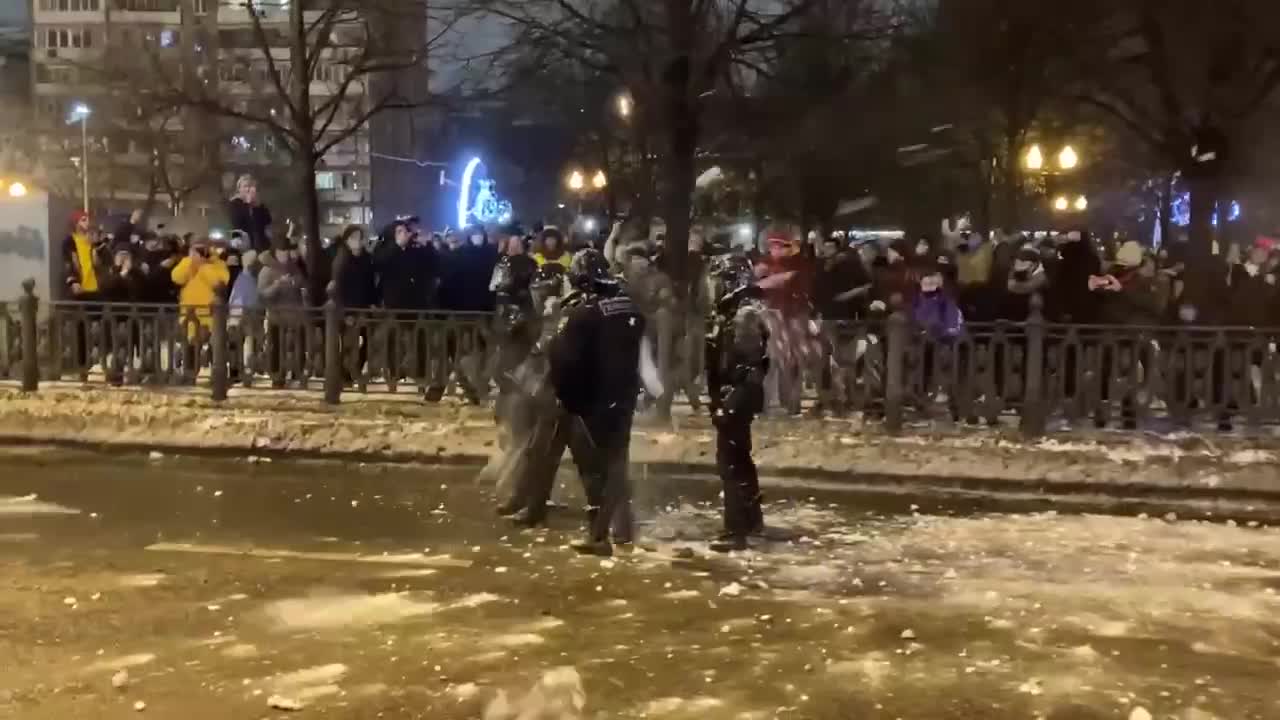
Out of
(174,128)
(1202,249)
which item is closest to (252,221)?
(1202,249)

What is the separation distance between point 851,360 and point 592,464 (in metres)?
4.78

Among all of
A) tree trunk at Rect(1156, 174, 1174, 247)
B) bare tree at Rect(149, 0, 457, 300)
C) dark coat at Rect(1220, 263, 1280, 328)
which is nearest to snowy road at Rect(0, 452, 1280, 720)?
dark coat at Rect(1220, 263, 1280, 328)

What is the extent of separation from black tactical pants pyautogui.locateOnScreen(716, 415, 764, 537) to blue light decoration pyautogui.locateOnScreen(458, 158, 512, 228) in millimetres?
37104

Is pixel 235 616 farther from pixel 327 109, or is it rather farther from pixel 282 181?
pixel 282 181

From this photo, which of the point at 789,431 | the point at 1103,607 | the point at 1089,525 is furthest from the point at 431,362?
the point at 1103,607

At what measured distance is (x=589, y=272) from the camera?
8672mm

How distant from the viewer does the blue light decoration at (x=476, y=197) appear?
47.7 metres

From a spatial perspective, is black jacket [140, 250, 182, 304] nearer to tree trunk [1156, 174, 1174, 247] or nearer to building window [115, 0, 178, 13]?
tree trunk [1156, 174, 1174, 247]

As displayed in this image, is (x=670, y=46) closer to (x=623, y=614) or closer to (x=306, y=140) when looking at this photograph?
(x=306, y=140)

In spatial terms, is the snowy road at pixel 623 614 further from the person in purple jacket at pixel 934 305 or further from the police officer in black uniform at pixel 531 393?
the person in purple jacket at pixel 934 305

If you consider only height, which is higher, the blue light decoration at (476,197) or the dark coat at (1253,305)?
the blue light decoration at (476,197)

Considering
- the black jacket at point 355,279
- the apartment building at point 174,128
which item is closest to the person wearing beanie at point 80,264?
the black jacket at point 355,279

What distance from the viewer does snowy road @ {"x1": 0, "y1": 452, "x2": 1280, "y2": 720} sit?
5.95 meters

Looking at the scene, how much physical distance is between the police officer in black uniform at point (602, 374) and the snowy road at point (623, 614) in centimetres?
32
